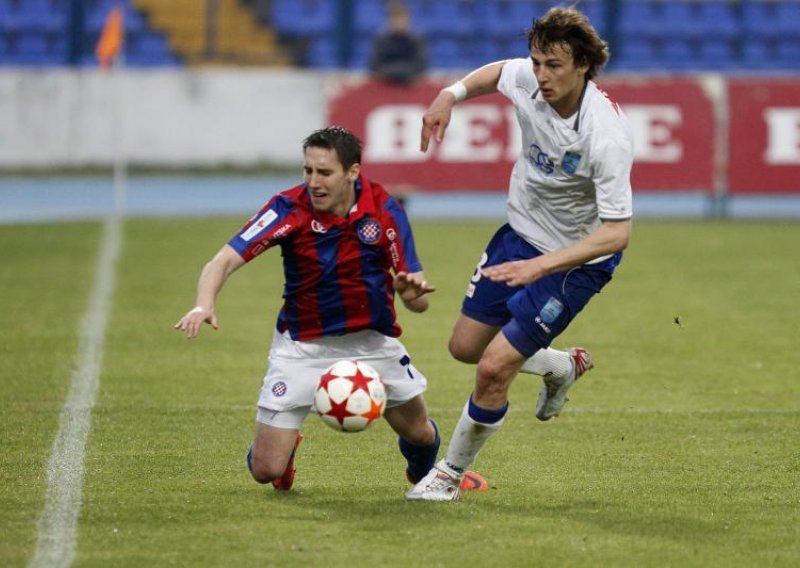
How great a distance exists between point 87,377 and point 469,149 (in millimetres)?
9837

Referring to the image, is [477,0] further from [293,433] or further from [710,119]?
[293,433]

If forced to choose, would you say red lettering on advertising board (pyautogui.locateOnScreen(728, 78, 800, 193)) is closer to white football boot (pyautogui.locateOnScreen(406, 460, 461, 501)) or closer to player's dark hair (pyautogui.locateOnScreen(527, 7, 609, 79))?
player's dark hair (pyautogui.locateOnScreen(527, 7, 609, 79))

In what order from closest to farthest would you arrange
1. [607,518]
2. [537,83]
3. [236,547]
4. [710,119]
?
[236,547] → [607,518] → [537,83] → [710,119]

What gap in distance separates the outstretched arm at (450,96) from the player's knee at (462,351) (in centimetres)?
95

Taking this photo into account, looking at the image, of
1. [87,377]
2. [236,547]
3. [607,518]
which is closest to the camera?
[236,547]

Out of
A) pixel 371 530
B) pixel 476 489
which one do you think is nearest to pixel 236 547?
pixel 371 530

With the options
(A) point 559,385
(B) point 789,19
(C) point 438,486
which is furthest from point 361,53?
(C) point 438,486

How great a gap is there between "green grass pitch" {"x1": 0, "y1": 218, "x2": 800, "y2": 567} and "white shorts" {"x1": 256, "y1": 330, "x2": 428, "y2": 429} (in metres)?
0.38

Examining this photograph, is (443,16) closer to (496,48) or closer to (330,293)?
(496,48)

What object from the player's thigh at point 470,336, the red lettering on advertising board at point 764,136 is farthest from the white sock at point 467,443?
the red lettering on advertising board at point 764,136

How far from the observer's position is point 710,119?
1838 centimetres

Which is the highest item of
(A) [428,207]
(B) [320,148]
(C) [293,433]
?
(B) [320,148]

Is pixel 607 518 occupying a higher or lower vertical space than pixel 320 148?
lower

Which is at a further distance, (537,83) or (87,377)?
(87,377)
